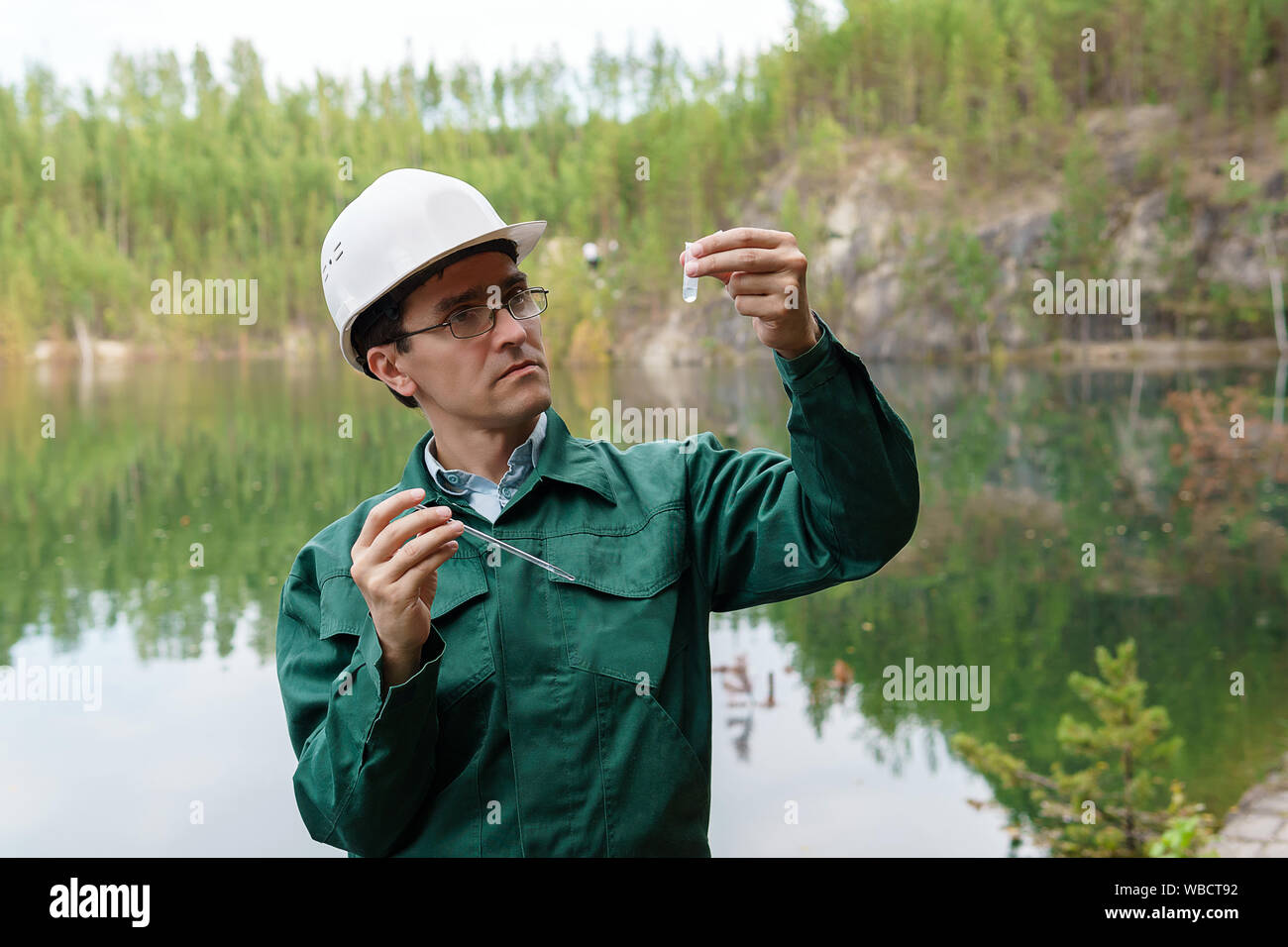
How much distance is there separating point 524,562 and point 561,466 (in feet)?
0.46

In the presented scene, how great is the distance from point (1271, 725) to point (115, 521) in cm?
2305

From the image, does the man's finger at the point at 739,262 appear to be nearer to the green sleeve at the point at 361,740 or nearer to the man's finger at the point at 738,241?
the man's finger at the point at 738,241

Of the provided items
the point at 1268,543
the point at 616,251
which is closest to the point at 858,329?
the point at 616,251

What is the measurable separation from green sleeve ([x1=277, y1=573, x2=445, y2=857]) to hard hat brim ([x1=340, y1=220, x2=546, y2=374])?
45 centimetres

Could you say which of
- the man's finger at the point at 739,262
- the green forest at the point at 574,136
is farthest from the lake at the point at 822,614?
the green forest at the point at 574,136

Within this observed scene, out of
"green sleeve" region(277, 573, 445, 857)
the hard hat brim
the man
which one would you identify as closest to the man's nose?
the man

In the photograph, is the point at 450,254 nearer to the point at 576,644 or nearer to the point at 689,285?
the point at 689,285

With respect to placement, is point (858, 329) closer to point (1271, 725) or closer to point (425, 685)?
point (1271, 725)

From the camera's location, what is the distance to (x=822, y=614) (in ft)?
52.2

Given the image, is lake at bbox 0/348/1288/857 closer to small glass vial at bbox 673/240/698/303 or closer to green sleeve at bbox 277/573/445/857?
green sleeve at bbox 277/573/445/857

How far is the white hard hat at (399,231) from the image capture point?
1470 millimetres

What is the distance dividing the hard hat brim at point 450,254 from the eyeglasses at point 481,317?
0.06 metres

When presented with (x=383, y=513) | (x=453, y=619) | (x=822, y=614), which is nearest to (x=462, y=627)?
(x=453, y=619)

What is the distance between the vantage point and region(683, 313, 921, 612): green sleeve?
4.18ft
